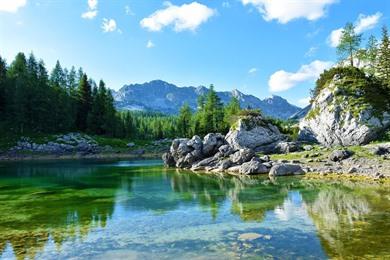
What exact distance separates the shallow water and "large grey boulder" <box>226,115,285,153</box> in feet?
111

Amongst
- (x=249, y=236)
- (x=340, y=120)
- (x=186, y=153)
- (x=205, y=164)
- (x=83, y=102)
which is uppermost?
(x=83, y=102)

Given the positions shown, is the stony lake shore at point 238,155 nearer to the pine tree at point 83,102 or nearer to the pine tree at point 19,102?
the pine tree at point 19,102

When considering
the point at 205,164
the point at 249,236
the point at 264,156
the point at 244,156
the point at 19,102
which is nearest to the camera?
the point at 249,236

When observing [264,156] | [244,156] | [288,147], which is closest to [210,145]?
[244,156]

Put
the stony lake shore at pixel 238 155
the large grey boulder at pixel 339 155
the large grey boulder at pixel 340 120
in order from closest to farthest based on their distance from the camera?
the stony lake shore at pixel 238 155 → the large grey boulder at pixel 339 155 → the large grey boulder at pixel 340 120

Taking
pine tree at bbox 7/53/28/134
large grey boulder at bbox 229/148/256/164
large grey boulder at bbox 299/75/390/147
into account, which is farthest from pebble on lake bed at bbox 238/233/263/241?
pine tree at bbox 7/53/28/134

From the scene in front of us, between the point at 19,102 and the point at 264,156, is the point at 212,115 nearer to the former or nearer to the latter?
the point at 264,156

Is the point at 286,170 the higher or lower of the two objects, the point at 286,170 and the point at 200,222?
the higher

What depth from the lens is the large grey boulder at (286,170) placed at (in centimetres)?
5953

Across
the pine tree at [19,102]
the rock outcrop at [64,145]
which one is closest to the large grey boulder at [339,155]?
the rock outcrop at [64,145]

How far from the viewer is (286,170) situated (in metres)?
60.0

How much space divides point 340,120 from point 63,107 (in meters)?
103

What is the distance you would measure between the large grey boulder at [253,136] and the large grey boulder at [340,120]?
27.8 ft

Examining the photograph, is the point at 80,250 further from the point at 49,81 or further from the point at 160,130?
the point at 160,130
